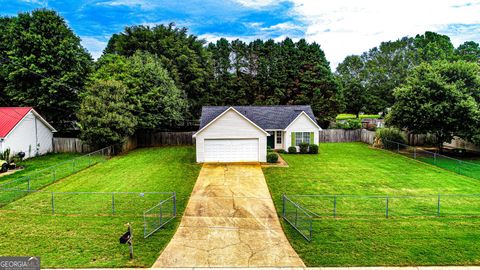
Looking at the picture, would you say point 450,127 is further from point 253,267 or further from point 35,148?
point 35,148

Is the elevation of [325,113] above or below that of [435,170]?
above

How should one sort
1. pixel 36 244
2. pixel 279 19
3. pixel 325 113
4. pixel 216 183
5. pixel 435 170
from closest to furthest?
pixel 36 244 → pixel 216 183 → pixel 435 170 → pixel 279 19 → pixel 325 113

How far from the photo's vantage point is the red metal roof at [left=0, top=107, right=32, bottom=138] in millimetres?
28062

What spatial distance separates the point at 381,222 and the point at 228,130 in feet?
53.8

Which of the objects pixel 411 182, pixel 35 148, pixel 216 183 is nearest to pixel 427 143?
pixel 411 182

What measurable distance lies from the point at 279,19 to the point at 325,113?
1564 centimetres

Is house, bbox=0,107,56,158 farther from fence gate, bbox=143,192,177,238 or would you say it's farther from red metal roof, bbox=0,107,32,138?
fence gate, bbox=143,192,177,238

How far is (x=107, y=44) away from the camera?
57688 mm

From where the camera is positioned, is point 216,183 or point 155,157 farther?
point 155,157

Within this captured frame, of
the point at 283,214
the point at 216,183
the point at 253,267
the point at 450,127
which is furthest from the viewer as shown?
the point at 450,127

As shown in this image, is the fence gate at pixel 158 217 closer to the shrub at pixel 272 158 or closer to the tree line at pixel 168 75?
the shrub at pixel 272 158

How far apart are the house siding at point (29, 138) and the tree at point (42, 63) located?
3486mm

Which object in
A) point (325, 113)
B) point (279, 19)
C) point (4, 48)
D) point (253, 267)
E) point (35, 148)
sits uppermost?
point (279, 19)

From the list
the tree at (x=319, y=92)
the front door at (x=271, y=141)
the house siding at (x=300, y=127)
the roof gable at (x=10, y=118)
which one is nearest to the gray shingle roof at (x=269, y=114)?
the house siding at (x=300, y=127)
